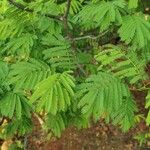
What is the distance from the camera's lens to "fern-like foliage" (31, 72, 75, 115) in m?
2.21

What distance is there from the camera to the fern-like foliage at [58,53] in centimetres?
252

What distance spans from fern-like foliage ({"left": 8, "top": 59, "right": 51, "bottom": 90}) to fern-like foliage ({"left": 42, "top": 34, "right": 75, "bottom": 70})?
6 cm

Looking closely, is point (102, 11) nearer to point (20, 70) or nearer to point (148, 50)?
point (148, 50)

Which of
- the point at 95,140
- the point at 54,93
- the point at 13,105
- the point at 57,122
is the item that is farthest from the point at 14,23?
the point at 95,140

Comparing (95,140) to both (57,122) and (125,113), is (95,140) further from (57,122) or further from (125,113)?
(125,113)

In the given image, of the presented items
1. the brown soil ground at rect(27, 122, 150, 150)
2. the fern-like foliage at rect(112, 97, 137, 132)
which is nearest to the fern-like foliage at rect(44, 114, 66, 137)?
the fern-like foliage at rect(112, 97, 137, 132)

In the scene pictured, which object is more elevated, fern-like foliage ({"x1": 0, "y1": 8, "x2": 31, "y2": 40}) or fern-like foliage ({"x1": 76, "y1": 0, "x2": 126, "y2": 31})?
fern-like foliage ({"x1": 76, "y1": 0, "x2": 126, "y2": 31})

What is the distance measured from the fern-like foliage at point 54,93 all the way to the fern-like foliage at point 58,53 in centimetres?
25

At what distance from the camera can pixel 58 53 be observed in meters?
2.56

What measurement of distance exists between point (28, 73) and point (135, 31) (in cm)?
71

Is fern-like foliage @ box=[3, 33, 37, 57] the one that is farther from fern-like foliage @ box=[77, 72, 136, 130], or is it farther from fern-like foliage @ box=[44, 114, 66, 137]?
fern-like foliage @ box=[77, 72, 136, 130]

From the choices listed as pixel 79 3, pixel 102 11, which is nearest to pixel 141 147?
pixel 79 3

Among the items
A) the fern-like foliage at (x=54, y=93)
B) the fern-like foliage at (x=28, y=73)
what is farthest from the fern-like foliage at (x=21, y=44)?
the fern-like foliage at (x=54, y=93)

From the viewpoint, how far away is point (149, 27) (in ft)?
8.36
